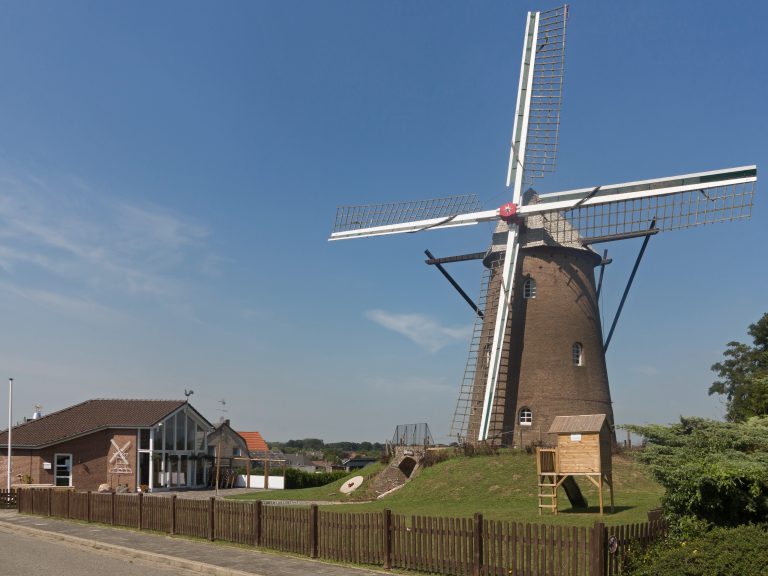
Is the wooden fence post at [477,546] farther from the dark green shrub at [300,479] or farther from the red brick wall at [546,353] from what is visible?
the dark green shrub at [300,479]

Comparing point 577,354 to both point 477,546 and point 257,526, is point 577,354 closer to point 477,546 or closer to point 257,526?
point 257,526

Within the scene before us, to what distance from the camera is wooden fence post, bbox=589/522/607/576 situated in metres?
12.5

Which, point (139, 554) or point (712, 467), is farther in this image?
point (139, 554)

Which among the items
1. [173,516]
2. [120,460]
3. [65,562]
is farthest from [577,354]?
[120,460]

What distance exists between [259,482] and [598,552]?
4314cm

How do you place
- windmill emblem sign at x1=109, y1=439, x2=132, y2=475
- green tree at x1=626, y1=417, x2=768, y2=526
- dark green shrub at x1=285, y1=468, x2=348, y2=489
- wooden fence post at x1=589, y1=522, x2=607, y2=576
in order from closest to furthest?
wooden fence post at x1=589, y1=522, x2=607, y2=576 < green tree at x1=626, y1=417, x2=768, y2=526 < windmill emblem sign at x1=109, y1=439, x2=132, y2=475 < dark green shrub at x1=285, y1=468, x2=348, y2=489

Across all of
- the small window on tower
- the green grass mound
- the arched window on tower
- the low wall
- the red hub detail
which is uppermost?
the red hub detail

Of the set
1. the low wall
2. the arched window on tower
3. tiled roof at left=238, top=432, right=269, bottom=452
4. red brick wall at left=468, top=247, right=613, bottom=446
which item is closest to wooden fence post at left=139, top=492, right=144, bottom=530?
red brick wall at left=468, top=247, right=613, bottom=446

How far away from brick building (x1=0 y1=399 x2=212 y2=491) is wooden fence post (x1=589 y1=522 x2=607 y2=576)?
34.4m

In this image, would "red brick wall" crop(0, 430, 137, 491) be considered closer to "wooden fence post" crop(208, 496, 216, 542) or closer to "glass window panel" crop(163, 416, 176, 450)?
"glass window panel" crop(163, 416, 176, 450)

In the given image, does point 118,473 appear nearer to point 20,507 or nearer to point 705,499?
point 20,507

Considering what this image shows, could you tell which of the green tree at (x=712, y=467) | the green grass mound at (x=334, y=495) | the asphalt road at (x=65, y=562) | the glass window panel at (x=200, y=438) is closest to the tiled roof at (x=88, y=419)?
the glass window panel at (x=200, y=438)

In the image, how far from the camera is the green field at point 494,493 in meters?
23.4

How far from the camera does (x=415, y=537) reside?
1541 centimetres
